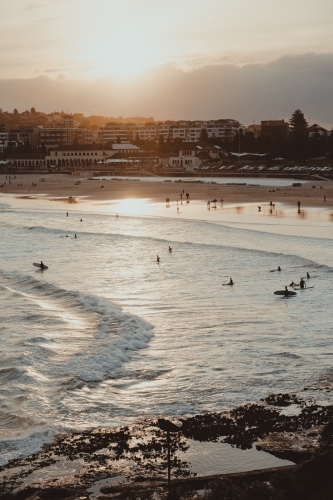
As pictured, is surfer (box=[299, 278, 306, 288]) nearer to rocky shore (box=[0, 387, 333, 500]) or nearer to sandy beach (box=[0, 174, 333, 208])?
rocky shore (box=[0, 387, 333, 500])

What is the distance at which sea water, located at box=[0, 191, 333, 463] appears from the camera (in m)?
11.9

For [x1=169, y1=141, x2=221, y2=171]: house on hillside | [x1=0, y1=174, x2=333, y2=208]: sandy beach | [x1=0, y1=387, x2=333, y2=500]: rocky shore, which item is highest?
[x1=169, y1=141, x2=221, y2=171]: house on hillside

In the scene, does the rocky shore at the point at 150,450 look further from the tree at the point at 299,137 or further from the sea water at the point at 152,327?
the tree at the point at 299,137

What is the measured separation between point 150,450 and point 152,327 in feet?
22.4

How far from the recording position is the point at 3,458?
32.0ft

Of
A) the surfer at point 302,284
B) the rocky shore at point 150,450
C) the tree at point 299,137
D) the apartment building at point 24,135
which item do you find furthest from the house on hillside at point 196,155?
the rocky shore at point 150,450

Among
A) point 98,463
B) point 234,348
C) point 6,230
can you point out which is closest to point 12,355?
point 234,348

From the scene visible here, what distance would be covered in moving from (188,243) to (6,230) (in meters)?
12.2

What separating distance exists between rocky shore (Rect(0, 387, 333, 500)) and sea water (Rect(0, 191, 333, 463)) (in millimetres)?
→ 485

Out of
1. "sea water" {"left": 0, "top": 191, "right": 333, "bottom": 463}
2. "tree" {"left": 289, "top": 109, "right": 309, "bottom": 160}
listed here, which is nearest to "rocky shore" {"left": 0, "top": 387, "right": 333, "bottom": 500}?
"sea water" {"left": 0, "top": 191, "right": 333, "bottom": 463}

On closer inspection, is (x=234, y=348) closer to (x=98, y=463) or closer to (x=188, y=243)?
(x=98, y=463)

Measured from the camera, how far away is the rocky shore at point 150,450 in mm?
8727

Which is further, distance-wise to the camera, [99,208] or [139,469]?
[99,208]

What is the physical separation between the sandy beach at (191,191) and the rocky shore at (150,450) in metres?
36.8
